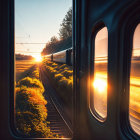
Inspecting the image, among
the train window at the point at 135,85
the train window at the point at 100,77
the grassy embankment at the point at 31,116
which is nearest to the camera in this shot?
the train window at the point at 135,85

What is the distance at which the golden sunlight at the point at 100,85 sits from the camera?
1.95 m

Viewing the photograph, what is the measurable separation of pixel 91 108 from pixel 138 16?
128cm

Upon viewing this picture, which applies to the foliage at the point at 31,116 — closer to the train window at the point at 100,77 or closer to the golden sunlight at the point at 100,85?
the train window at the point at 100,77

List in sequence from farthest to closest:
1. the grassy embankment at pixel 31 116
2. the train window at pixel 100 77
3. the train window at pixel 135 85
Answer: the grassy embankment at pixel 31 116, the train window at pixel 100 77, the train window at pixel 135 85

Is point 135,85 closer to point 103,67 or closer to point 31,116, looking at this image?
point 103,67

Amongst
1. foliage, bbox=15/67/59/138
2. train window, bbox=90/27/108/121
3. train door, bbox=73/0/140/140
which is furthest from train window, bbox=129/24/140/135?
foliage, bbox=15/67/59/138

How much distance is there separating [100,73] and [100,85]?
159 mm

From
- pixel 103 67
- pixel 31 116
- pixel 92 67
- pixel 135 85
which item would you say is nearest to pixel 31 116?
pixel 31 116

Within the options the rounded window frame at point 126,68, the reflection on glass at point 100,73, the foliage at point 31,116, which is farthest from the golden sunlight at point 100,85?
the foliage at point 31,116

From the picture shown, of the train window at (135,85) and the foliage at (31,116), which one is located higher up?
the train window at (135,85)

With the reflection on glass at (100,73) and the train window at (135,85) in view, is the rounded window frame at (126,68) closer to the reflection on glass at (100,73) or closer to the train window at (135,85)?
the train window at (135,85)

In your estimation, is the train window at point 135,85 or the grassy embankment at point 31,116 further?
the grassy embankment at point 31,116

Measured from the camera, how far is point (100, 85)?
2.05 meters

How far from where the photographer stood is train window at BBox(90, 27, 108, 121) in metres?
1.89
